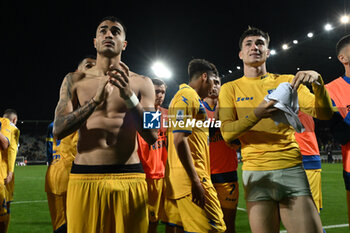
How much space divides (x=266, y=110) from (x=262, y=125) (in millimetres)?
253

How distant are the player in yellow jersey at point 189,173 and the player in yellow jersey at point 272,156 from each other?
58 cm

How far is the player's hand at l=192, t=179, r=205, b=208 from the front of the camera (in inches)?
118

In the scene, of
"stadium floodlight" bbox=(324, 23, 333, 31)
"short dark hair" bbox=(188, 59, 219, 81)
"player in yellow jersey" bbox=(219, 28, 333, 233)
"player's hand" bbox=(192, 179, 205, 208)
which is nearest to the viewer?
"player in yellow jersey" bbox=(219, 28, 333, 233)

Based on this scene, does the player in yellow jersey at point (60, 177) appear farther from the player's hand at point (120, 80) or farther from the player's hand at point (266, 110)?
the player's hand at point (266, 110)

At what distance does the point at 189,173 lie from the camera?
3055 millimetres

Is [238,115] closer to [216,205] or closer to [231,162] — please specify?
[216,205]

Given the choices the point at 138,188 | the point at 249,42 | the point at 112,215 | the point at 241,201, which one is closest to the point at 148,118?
the point at 138,188

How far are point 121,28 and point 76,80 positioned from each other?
0.56 m

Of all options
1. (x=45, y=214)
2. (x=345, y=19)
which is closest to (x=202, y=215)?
(x=45, y=214)

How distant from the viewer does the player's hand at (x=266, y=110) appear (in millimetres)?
2316

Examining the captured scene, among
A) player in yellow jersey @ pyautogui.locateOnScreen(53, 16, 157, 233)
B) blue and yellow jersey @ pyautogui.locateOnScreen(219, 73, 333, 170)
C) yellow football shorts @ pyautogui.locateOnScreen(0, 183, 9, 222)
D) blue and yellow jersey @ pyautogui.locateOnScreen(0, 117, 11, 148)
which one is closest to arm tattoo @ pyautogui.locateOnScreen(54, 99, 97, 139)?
player in yellow jersey @ pyautogui.locateOnScreen(53, 16, 157, 233)

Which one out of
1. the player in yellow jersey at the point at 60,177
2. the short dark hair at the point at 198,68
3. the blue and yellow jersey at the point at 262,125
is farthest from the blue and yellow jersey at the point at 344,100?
the player in yellow jersey at the point at 60,177

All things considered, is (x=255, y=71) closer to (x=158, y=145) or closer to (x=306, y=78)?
(x=306, y=78)

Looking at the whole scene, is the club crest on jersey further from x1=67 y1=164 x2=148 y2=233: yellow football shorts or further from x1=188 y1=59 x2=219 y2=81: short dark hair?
x1=67 y1=164 x2=148 y2=233: yellow football shorts
